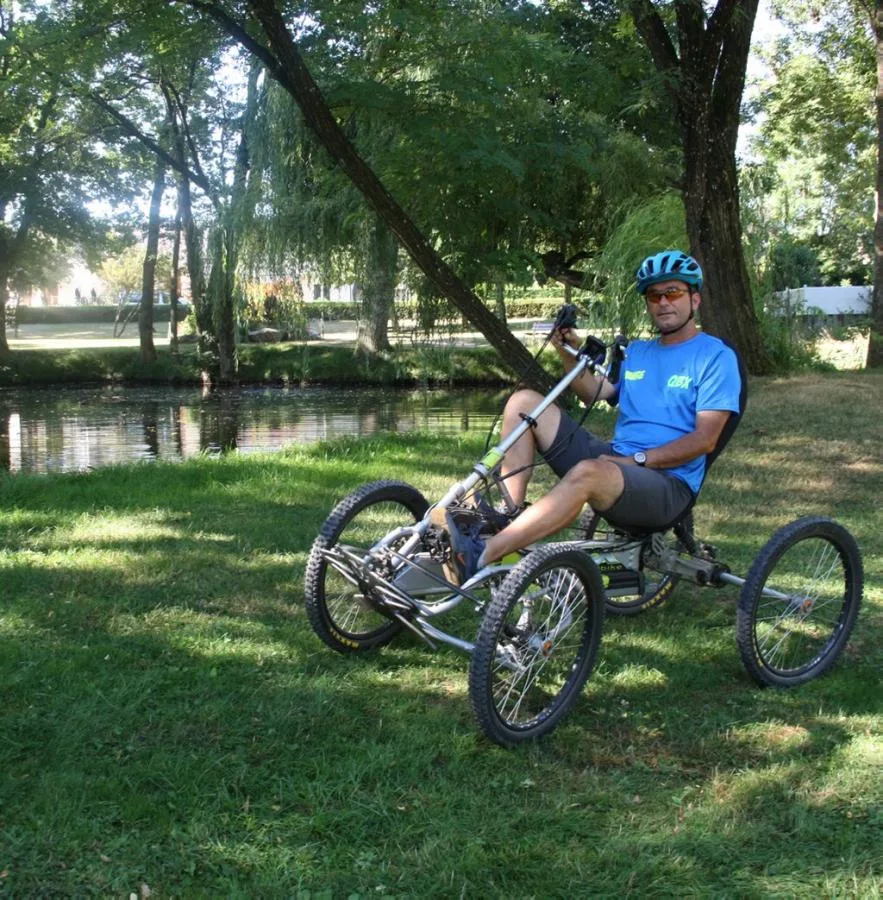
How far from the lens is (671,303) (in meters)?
3.94

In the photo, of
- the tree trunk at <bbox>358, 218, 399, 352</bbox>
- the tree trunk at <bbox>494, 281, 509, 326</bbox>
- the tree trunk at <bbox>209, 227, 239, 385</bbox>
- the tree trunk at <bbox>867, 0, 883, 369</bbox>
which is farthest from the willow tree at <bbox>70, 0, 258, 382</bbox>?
the tree trunk at <bbox>867, 0, 883, 369</bbox>

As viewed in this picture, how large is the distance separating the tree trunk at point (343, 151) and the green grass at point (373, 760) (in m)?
3.96

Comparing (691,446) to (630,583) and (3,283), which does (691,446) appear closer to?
(630,583)

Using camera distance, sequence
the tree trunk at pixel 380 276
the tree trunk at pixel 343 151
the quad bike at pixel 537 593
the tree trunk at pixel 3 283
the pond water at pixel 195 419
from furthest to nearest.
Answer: the tree trunk at pixel 3 283, the pond water at pixel 195 419, the tree trunk at pixel 380 276, the tree trunk at pixel 343 151, the quad bike at pixel 537 593

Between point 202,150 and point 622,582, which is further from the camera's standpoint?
point 202,150

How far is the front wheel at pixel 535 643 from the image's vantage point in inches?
121

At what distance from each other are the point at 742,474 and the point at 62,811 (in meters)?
5.87

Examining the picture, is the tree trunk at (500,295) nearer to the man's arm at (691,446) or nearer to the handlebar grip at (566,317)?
the handlebar grip at (566,317)

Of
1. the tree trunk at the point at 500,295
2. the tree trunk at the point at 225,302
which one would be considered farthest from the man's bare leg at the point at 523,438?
the tree trunk at the point at 225,302

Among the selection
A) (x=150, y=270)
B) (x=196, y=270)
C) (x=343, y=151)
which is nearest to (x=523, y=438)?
(x=343, y=151)

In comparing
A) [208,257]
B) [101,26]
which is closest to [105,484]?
[101,26]

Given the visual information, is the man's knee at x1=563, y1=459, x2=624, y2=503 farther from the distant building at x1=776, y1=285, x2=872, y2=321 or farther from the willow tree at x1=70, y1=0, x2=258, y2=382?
the distant building at x1=776, y1=285, x2=872, y2=321

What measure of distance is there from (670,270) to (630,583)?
1.20m

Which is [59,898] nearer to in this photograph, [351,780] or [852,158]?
[351,780]
